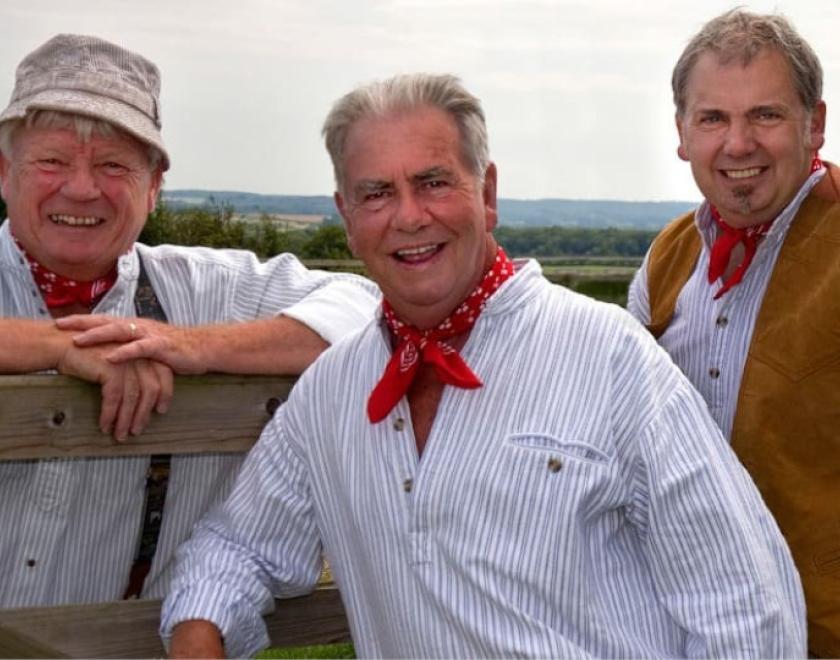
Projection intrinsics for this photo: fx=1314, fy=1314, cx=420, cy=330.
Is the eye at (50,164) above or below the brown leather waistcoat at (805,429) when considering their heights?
above

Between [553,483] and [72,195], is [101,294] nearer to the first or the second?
[72,195]

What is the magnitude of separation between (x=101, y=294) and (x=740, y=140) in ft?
5.41

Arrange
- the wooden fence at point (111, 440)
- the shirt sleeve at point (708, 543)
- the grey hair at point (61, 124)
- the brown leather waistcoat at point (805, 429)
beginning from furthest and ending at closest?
the grey hair at point (61, 124) < the brown leather waistcoat at point (805, 429) < the wooden fence at point (111, 440) < the shirt sleeve at point (708, 543)

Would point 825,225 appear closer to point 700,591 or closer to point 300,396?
point 700,591

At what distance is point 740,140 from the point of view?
10.7ft

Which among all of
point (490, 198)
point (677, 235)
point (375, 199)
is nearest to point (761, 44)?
point (677, 235)

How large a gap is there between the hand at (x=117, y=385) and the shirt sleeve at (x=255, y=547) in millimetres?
289

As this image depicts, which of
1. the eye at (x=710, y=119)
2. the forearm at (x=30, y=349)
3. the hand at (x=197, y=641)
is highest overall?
the eye at (x=710, y=119)

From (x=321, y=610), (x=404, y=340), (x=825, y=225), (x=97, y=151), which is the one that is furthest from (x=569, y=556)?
(x=97, y=151)

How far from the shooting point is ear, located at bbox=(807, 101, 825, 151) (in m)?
3.37

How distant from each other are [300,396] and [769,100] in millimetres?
1404

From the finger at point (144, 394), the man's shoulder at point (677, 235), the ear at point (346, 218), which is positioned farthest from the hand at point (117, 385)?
the man's shoulder at point (677, 235)

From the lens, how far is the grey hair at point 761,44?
3.29m

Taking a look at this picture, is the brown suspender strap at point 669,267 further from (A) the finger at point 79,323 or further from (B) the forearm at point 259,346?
(A) the finger at point 79,323
